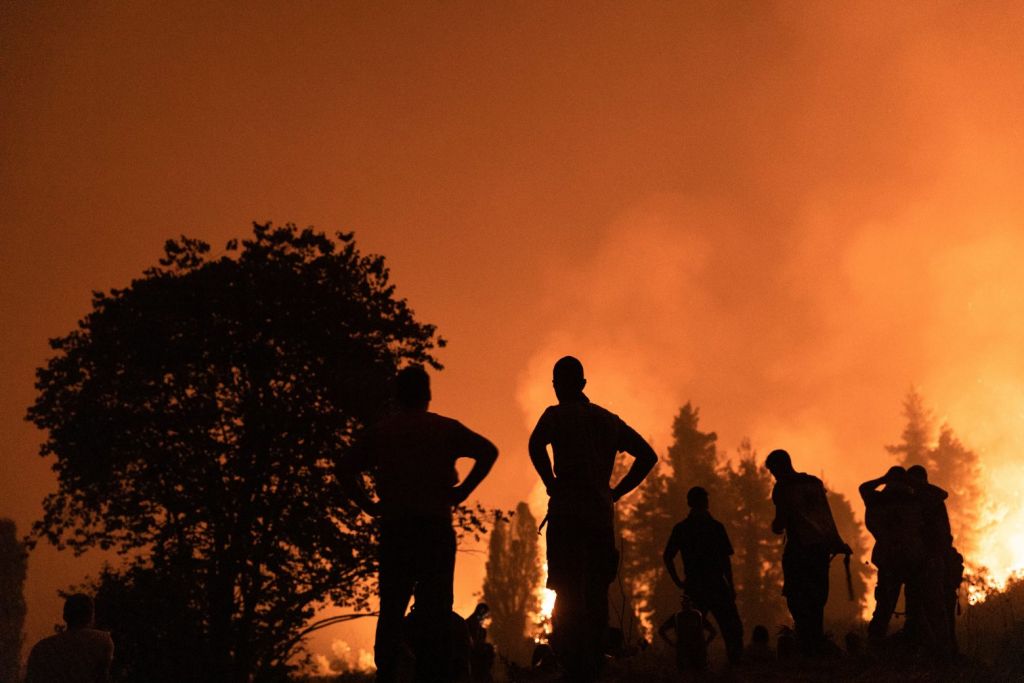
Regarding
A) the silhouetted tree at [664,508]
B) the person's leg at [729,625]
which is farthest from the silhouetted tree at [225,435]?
the silhouetted tree at [664,508]

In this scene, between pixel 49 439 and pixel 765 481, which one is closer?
pixel 49 439

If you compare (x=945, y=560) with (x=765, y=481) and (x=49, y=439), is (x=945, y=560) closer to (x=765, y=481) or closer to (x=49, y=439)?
(x=49, y=439)

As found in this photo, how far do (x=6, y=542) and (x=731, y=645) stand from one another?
59.9 meters

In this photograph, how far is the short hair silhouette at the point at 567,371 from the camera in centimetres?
797

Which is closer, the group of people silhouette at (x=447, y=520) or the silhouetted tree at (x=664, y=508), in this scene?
the group of people silhouette at (x=447, y=520)

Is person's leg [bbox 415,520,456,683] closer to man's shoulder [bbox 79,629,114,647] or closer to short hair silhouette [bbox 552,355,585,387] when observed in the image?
short hair silhouette [bbox 552,355,585,387]

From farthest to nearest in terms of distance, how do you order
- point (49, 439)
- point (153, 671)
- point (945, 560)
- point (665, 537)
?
1. point (665, 537)
2. point (49, 439)
3. point (153, 671)
4. point (945, 560)

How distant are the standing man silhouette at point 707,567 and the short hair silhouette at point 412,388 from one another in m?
6.99

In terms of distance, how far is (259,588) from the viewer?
24312 mm

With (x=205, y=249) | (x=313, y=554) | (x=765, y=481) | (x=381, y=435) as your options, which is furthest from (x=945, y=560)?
(x=765, y=481)

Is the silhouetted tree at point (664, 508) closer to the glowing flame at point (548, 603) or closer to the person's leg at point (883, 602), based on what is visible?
the glowing flame at point (548, 603)

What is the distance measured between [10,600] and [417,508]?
65.3 meters

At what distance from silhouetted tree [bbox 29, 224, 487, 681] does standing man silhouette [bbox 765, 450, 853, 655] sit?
14.4 m

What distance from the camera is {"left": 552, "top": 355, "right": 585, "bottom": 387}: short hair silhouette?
797cm
